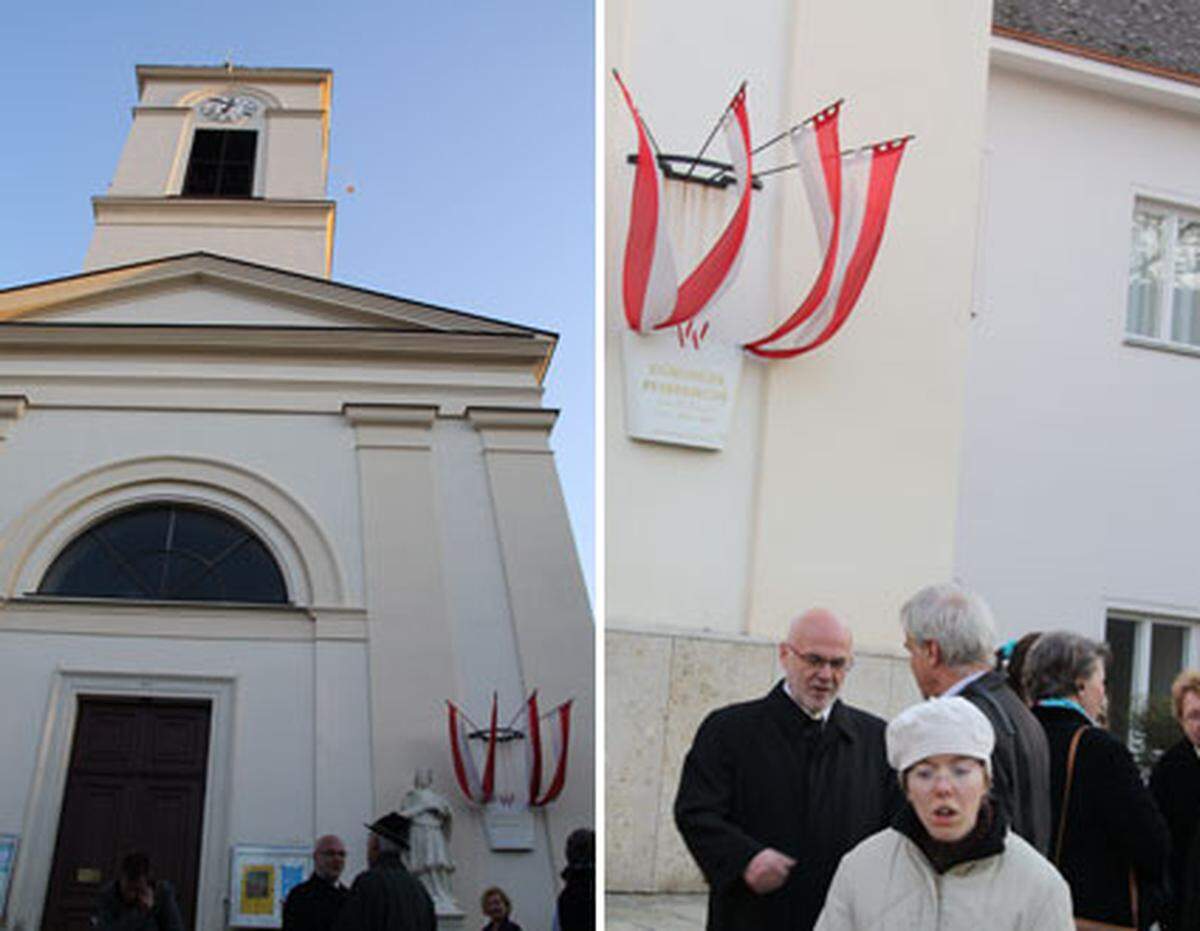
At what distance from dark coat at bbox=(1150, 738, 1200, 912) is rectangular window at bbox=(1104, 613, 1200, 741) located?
5.50m

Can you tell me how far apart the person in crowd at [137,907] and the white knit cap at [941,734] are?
728 centimetres

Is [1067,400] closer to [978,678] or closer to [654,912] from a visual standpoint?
[654,912]

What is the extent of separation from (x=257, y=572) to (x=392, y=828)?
411cm

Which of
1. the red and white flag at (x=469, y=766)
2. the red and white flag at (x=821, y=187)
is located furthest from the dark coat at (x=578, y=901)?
the red and white flag at (x=469, y=766)

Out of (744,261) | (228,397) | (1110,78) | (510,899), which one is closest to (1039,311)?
(1110,78)

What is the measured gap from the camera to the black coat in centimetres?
349

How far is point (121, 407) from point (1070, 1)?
7.91 metres

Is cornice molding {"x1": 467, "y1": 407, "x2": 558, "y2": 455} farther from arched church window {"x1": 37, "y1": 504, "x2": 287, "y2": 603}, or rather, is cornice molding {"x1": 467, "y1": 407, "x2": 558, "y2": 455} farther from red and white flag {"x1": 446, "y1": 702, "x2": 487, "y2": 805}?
red and white flag {"x1": 446, "y1": 702, "x2": 487, "y2": 805}

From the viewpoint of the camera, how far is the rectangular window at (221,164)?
52.5 feet

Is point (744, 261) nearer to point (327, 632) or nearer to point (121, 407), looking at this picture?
point (327, 632)

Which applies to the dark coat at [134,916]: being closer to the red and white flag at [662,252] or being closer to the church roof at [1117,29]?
the red and white flag at [662,252]

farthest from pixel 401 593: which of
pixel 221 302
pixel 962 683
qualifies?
pixel 962 683

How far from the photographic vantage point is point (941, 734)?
9.34 feet

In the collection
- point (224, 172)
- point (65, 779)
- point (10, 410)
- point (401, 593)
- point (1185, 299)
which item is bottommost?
point (65, 779)
